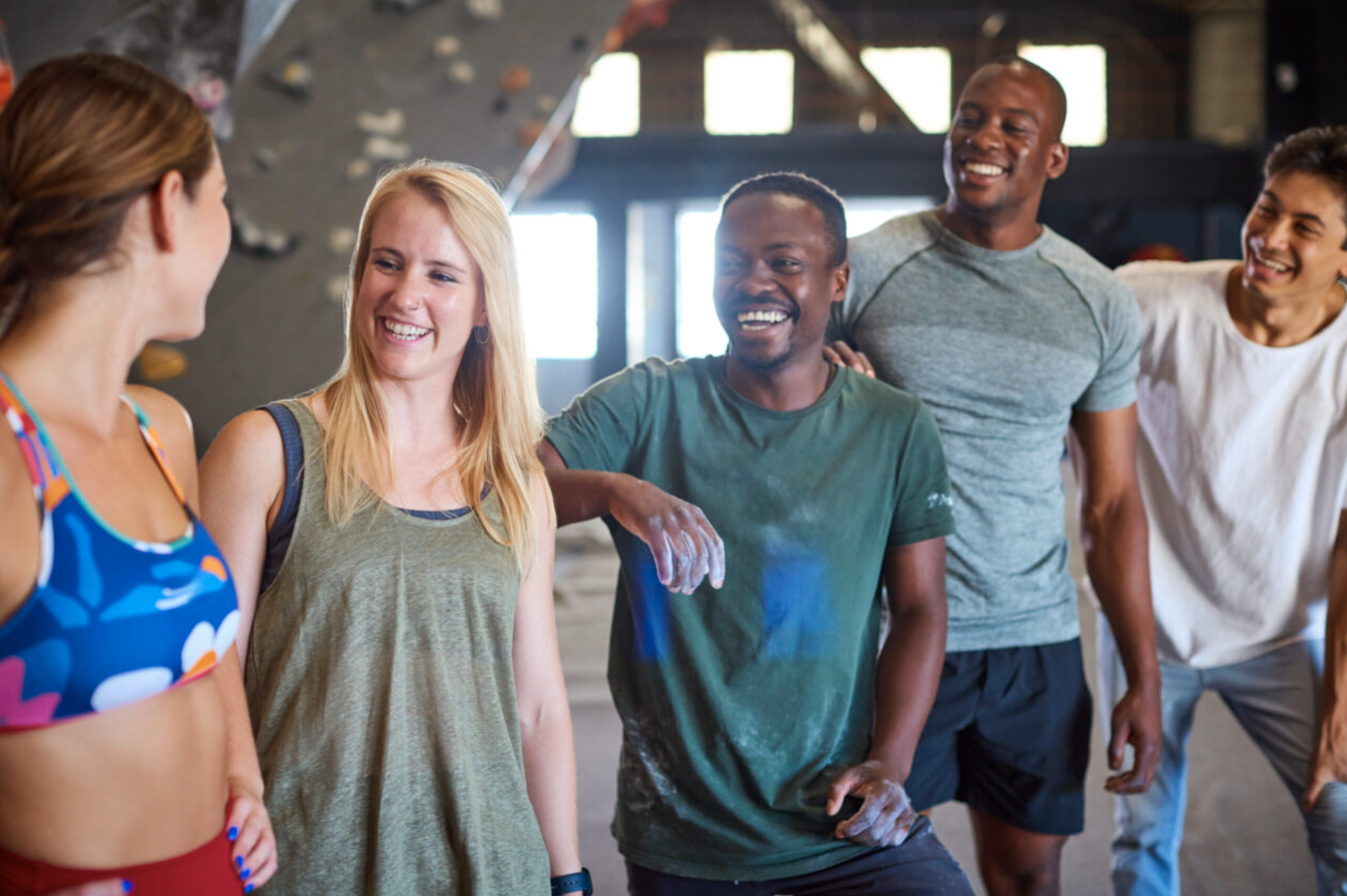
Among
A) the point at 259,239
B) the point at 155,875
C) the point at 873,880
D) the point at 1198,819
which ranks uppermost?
the point at 259,239

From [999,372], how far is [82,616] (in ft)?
5.15

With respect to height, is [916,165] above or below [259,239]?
above

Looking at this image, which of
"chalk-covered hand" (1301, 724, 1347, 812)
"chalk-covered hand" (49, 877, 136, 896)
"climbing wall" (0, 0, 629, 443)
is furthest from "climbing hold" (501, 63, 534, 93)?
"chalk-covered hand" (49, 877, 136, 896)

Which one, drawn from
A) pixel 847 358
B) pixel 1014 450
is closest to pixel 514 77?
pixel 847 358

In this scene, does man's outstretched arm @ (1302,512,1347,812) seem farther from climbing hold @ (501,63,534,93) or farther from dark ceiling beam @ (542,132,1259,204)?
dark ceiling beam @ (542,132,1259,204)

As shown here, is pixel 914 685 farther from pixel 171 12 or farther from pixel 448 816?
pixel 171 12

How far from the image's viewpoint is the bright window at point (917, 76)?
13539 mm

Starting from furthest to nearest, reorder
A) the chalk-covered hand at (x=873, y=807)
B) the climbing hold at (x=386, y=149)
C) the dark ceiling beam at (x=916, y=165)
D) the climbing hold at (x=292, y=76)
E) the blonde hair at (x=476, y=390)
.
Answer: the dark ceiling beam at (x=916, y=165) < the climbing hold at (x=386, y=149) < the climbing hold at (x=292, y=76) < the chalk-covered hand at (x=873, y=807) < the blonde hair at (x=476, y=390)

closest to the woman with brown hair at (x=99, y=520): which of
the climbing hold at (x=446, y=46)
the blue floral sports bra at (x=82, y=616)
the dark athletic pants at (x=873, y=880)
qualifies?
the blue floral sports bra at (x=82, y=616)

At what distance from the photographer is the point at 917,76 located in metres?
13.6

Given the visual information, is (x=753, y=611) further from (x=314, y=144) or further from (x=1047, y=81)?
(x=314, y=144)

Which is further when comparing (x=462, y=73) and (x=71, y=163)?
(x=462, y=73)

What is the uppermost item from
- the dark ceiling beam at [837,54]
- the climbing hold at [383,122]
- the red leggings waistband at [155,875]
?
the dark ceiling beam at [837,54]

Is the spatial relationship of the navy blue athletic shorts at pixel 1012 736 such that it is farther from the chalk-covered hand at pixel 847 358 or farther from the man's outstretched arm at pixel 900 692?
the chalk-covered hand at pixel 847 358
